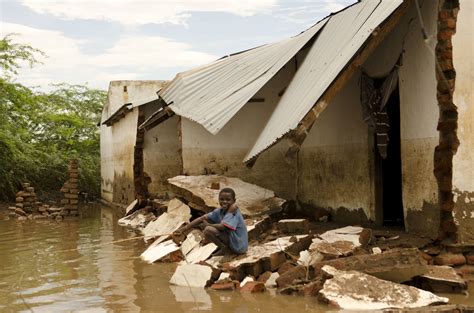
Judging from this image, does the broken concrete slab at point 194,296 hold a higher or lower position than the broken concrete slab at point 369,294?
lower

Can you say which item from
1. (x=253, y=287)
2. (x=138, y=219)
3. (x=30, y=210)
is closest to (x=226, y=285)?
(x=253, y=287)

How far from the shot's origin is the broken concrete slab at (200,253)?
25.3 feet

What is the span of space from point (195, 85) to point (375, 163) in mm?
4666

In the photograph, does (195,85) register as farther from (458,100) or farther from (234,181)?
(458,100)

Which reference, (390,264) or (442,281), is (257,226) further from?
(442,281)

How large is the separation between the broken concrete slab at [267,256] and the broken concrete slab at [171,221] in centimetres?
330

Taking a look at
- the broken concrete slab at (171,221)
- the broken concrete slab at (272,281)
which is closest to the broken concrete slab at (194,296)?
the broken concrete slab at (272,281)

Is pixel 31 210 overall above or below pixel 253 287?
below

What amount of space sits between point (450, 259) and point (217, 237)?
2.87m

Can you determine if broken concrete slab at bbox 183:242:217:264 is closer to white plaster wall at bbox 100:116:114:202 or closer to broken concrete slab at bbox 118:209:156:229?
broken concrete slab at bbox 118:209:156:229

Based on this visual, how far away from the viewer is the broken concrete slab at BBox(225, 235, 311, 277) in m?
6.70

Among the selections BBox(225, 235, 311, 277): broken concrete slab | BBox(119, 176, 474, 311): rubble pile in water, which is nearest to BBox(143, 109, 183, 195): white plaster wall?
BBox(119, 176, 474, 311): rubble pile in water

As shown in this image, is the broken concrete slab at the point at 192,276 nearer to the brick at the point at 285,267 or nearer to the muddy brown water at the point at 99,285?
the muddy brown water at the point at 99,285

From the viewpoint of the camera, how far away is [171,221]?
1084 centimetres
